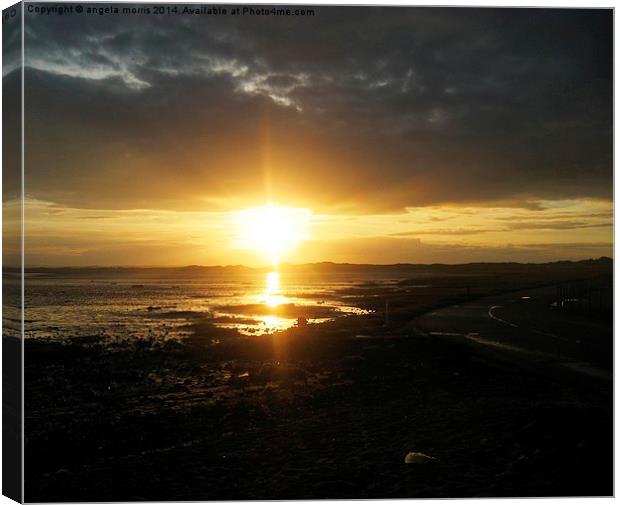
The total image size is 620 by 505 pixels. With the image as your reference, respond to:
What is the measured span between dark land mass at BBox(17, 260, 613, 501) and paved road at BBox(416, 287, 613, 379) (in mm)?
142

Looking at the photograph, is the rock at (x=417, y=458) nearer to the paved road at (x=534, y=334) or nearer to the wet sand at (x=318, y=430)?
the wet sand at (x=318, y=430)

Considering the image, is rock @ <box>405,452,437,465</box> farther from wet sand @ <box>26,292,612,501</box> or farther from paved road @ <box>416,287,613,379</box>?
paved road @ <box>416,287,613,379</box>

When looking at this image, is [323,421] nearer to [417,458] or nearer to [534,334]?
[417,458]

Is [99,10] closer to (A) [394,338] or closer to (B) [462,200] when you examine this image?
(B) [462,200]

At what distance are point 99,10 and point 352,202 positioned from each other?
494 centimetres

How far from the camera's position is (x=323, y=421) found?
916 centimetres

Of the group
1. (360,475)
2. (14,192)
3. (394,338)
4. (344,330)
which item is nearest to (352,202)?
(360,475)

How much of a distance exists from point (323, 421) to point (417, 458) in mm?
2010

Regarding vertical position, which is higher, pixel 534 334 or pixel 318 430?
pixel 534 334

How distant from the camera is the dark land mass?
23.7ft

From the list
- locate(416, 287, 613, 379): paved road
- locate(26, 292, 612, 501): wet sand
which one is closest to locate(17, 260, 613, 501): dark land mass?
locate(26, 292, 612, 501): wet sand

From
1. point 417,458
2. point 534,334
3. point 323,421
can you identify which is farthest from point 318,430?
point 534,334

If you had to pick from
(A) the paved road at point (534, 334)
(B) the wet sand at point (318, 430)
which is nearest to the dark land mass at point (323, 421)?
(B) the wet sand at point (318, 430)

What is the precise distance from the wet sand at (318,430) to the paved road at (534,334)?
884mm
